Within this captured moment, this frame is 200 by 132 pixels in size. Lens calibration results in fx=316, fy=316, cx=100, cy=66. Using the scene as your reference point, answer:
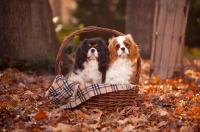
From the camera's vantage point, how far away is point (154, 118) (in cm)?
352

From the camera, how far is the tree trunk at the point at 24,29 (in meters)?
5.93

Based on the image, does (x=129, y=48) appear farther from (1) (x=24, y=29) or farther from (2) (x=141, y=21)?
(2) (x=141, y=21)

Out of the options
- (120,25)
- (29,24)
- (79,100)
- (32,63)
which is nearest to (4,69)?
(32,63)

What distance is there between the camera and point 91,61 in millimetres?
3943

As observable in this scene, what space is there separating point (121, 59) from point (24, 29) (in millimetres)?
2695

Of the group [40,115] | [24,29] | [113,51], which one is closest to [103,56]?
[113,51]

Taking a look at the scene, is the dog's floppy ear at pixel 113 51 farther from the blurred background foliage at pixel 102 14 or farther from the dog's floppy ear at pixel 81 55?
the blurred background foliage at pixel 102 14

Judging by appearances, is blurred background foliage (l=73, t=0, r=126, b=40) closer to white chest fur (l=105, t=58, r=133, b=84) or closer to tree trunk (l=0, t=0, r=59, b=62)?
tree trunk (l=0, t=0, r=59, b=62)

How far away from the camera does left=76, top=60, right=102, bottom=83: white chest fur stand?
3950 millimetres

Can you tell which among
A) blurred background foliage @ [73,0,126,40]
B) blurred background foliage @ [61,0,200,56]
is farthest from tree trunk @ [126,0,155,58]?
blurred background foliage @ [73,0,126,40]

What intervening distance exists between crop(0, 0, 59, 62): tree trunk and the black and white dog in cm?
221

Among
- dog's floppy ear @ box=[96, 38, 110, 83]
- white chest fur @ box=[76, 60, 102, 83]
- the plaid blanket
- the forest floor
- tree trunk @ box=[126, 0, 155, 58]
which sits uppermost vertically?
tree trunk @ box=[126, 0, 155, 58]

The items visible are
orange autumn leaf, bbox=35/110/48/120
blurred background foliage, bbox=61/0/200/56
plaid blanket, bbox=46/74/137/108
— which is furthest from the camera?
blurred background foliage, bbox=61/0/200/56

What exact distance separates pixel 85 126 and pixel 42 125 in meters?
0.44
